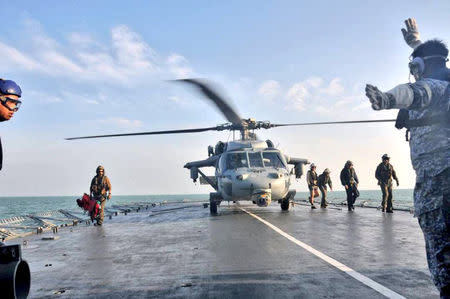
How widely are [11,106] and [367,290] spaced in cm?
361

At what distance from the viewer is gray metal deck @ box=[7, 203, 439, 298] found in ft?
12.9

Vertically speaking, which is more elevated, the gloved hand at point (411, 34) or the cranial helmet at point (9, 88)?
the gloved hand at point (411, 34)

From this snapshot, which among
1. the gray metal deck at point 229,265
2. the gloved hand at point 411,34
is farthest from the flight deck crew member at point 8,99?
the gloved hand at point 411,34

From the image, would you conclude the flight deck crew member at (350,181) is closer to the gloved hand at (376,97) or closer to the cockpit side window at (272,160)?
the cockpit side window at (272,160)

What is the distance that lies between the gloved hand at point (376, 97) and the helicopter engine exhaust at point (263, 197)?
36.3ft

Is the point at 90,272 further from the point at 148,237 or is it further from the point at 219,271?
the point at 148,237

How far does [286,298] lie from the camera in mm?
3564

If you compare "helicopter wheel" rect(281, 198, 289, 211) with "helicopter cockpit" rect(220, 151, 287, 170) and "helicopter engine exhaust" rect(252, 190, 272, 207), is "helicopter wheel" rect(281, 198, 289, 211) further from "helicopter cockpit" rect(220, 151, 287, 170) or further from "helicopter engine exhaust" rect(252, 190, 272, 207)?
"helicopter engine exhaust" rect(252, 190, 272, 207)

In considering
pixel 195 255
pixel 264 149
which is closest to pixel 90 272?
pixel 195 255

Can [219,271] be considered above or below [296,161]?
below

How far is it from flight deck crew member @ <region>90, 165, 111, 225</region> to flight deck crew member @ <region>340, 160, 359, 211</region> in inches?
401

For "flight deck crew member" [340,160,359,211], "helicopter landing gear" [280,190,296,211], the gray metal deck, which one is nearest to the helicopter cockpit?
"helicopter landing gear" [280,190,296,211]

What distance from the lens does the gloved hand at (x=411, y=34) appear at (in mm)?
3395

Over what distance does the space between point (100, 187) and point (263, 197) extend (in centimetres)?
567
